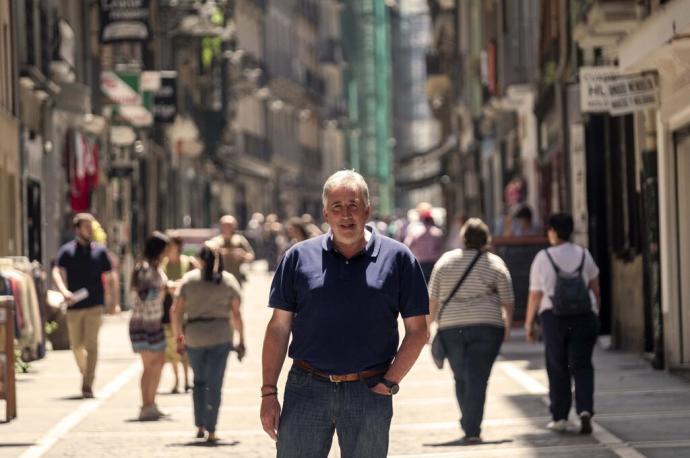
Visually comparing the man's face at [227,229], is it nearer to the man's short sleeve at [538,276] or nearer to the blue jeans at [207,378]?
the blue jeans at [207,378]

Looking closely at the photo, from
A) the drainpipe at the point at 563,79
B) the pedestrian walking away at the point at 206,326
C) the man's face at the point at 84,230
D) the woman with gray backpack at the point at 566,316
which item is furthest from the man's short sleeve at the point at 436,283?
the drainpipe at the point at 563,79

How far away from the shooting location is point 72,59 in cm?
3412

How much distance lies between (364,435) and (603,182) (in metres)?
18.7

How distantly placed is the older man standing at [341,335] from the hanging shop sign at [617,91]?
42.6 feet

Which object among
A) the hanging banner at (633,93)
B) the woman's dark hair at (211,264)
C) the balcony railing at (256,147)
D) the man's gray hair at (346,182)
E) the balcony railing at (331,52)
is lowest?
the woman's dark hair at (211,264)

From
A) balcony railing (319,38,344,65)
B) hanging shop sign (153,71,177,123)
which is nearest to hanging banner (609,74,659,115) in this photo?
hanging shop sign (153,71,177,123)

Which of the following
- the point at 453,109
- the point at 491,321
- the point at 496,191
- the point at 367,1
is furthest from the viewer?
the point at 367,1

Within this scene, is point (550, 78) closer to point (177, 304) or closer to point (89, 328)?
point (89, 328)

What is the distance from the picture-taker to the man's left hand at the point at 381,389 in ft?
27.1

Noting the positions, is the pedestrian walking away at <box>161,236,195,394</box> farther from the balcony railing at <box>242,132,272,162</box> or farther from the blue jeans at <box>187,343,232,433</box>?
the balcony railing at <box>242,132,272,162</box>

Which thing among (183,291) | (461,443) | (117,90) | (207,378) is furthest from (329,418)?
(117,90)

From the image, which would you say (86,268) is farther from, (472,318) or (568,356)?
(568,356)

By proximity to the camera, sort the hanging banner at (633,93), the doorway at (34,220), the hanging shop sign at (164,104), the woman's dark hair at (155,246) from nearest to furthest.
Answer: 1. the woman's dark hair at (155,246)
2. the hanging banner at (633,93)
3. the doorway at (34,220)
4. the hanging shop sign at (164,104)

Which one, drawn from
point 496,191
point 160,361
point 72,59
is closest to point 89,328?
point 160,361
